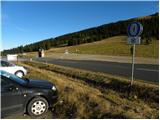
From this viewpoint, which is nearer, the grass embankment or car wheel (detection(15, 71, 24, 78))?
the grass embankment

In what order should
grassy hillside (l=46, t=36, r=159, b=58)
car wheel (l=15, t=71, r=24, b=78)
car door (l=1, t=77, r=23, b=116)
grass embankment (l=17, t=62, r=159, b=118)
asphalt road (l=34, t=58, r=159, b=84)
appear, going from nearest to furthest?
1. car door (l=1, t=77, r=23, b=116)
2. grass embankment (l=17, t=62, r=159, b=118)
3. asphalt road (l=34, t=58, r=159, b=84)
4. car wheel (l=15, t=71, r=24, b=78)
5. grassy hillside (l=46, t=36, r=159, b=58)

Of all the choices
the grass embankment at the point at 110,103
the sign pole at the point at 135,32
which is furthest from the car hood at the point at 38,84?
the sign pole at the point at 135,32

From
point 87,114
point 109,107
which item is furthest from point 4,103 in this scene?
point 109,107

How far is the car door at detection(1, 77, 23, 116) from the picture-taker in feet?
24.8

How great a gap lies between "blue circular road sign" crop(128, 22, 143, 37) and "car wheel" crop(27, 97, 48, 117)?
15.3 feet

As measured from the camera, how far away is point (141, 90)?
35.9ft

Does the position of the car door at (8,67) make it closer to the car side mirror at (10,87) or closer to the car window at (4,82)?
the car window at (4,82)

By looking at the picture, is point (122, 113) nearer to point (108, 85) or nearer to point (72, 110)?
point (72, 110)

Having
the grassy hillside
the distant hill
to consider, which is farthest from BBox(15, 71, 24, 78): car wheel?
the distant hill

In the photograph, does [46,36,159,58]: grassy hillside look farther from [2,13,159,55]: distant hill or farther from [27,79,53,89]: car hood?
[27,79,53,89]: car hood

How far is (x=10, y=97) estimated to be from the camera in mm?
7613

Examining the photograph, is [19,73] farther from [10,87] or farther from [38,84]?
[10,87]

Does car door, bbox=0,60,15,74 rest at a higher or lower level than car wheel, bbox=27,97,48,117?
higher

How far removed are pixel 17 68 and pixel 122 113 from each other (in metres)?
11.8
